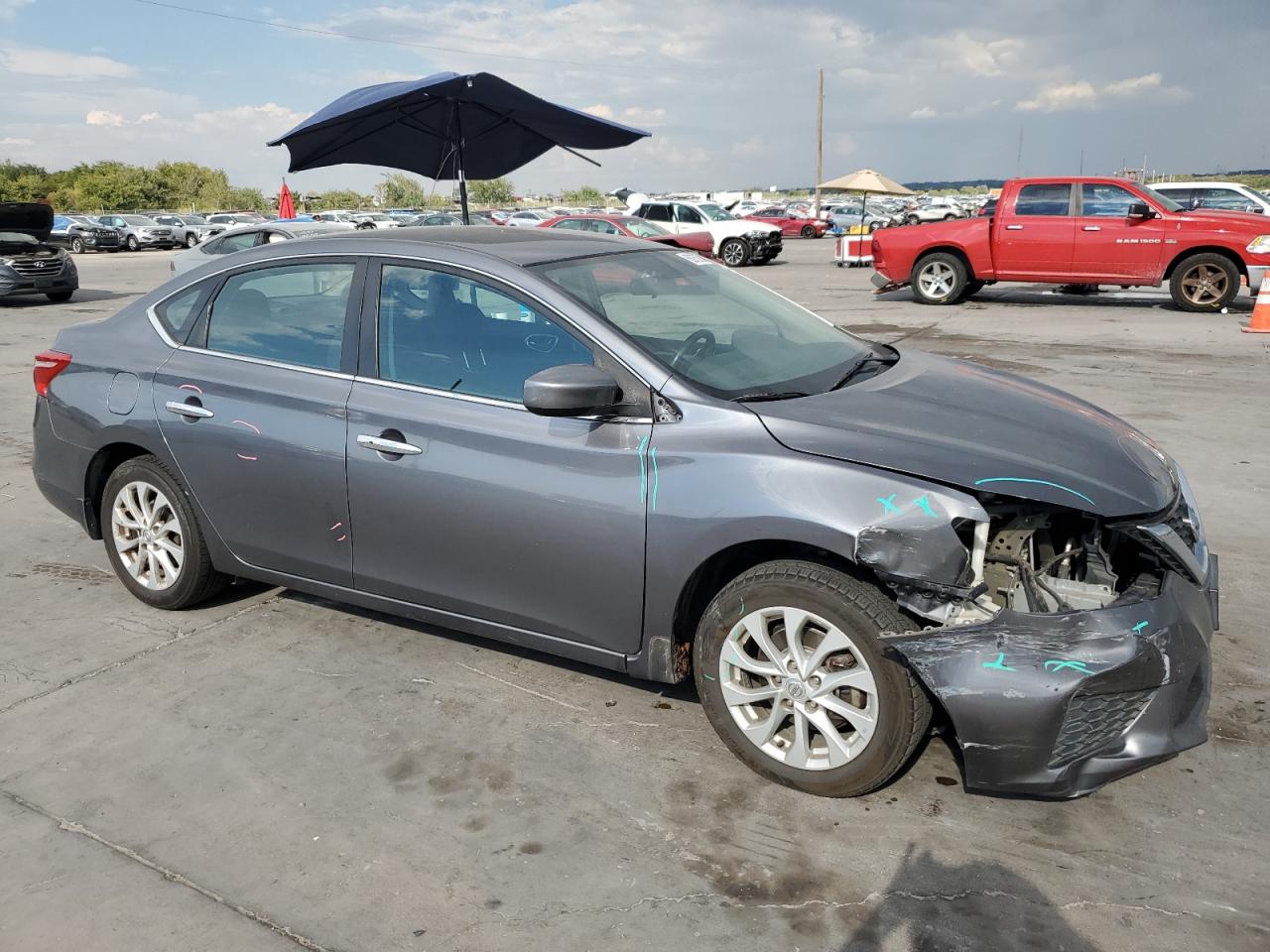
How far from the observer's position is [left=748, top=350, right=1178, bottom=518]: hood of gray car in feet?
10.0

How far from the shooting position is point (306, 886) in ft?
9.27

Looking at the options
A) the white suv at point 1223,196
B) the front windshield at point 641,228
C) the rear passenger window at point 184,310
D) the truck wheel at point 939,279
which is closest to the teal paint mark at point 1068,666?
the rear passenger window at point 184,310

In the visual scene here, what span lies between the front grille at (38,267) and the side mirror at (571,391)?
19381 millimetres

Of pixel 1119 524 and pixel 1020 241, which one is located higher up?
pixel 1020 241

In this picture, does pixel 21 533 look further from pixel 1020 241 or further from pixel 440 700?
pixel 1020 241

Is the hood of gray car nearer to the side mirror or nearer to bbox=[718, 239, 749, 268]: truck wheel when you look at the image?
the side mirror

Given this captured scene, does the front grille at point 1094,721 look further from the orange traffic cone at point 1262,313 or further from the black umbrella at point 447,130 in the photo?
the orange traffic cone at point 1262,313

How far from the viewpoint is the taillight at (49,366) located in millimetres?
4785

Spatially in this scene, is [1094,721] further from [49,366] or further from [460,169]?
[460,169]

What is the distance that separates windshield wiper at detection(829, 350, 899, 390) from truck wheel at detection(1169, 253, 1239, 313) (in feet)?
39.8

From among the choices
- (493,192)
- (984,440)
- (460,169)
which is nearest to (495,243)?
(984,440)

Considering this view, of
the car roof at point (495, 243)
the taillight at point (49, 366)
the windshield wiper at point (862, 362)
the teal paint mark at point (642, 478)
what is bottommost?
the teal paint mark at point (642, 478)

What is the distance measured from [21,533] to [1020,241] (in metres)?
13.3

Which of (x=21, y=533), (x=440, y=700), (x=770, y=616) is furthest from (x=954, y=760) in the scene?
(x=21, y=533)
